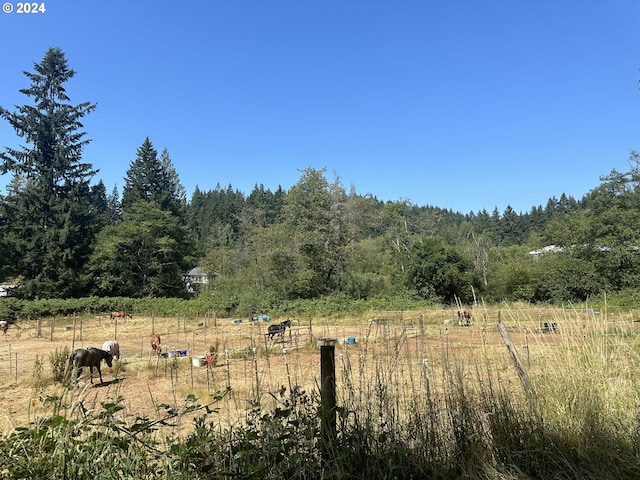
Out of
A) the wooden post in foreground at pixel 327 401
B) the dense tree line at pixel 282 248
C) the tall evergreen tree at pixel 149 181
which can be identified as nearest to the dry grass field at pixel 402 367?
the wooden post in foreground at pixel 327 401

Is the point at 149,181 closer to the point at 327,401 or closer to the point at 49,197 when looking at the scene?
the point at 49,197

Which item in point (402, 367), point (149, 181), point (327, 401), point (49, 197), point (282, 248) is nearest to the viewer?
point (327, 401)

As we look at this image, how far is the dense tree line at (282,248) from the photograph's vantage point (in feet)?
88.2

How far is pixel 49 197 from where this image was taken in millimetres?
36125

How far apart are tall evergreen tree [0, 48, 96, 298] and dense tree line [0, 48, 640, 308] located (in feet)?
0.31

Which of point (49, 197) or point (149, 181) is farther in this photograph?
point (149, 181)

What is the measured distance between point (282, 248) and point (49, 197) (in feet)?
75.6

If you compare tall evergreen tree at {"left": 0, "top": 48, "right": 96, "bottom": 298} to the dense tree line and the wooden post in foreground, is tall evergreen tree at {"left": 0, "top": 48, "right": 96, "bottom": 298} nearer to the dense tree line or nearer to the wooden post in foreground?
the dense tree line

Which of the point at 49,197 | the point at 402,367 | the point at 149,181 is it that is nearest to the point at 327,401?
the point at 402,367

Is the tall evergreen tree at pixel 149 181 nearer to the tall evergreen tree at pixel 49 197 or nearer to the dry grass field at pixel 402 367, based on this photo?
the tall evergreen tree at pixel 49 197

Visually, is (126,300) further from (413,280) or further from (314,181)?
(413,280)

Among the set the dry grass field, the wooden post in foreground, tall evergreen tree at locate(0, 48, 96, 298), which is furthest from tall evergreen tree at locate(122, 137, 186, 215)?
the wooden post in foreground

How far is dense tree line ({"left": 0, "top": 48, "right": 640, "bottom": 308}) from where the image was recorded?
26891 mm

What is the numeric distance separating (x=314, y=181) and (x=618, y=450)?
29228 millimetres
